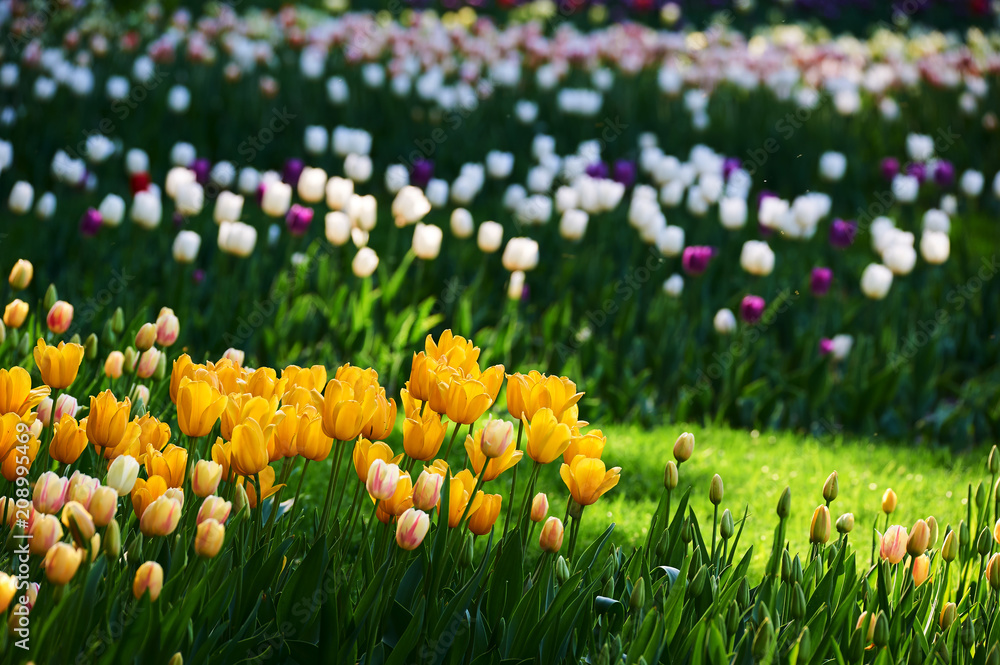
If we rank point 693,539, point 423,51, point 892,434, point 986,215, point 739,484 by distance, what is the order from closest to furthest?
point 693,539
point 739,484
point 892,434
point 986,215
point 423,51

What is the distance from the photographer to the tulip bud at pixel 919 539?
183 centimetres

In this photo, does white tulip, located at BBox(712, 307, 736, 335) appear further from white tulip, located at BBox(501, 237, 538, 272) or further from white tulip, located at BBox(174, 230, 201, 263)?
white tulip, located at BBox(174, 230, 201, 263)

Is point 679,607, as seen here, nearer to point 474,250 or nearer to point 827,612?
point 827,612

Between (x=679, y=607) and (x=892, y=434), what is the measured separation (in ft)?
8.94

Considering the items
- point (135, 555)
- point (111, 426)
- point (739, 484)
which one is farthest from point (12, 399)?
point (739, 484)

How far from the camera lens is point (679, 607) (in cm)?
174

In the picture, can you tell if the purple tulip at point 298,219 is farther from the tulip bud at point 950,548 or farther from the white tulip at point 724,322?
the tulip bud at point 950,548

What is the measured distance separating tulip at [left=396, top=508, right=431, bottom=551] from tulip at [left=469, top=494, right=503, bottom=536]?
0.17 m

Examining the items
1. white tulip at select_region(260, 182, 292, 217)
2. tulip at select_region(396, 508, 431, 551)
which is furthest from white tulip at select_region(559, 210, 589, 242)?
tulip at select_region(396, 508, 431, 551)

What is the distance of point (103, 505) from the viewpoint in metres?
1.47

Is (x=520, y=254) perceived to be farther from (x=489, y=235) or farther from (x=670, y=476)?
(x=670, y=476)

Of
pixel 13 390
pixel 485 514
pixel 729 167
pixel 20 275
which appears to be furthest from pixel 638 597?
pixel 729 167

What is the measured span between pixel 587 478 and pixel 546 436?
10 centimetres

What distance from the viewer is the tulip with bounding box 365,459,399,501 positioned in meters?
1.61
